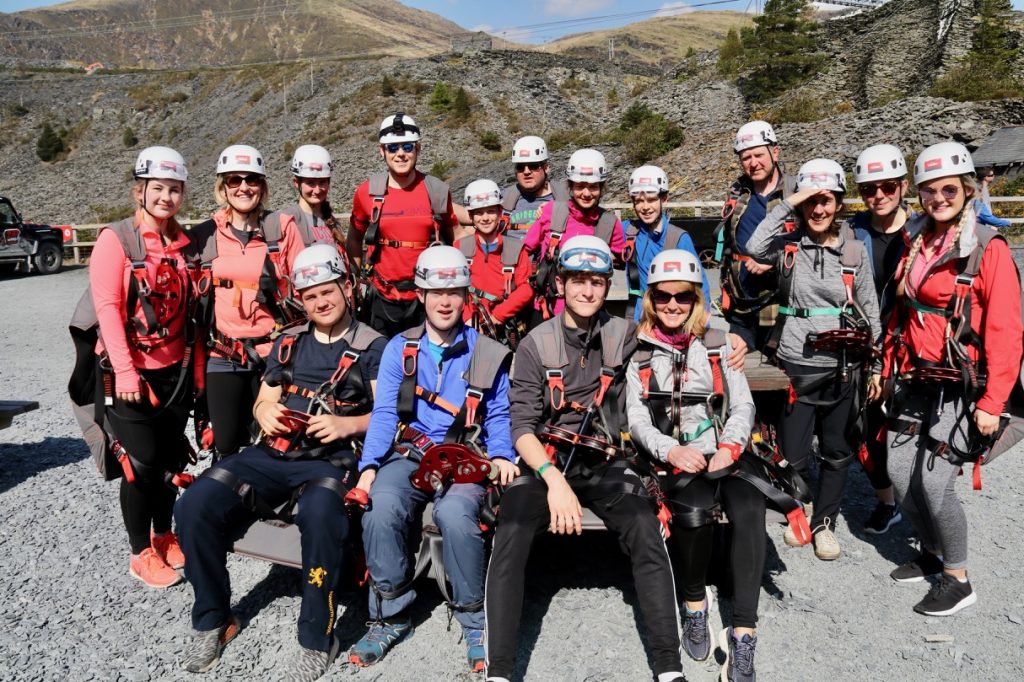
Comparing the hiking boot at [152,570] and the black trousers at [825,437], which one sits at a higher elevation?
the black trousers at [825,437]

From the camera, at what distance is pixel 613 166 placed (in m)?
36.0

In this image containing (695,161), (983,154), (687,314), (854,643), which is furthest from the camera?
(695,161)

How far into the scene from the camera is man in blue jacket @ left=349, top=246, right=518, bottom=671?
3.66 metres

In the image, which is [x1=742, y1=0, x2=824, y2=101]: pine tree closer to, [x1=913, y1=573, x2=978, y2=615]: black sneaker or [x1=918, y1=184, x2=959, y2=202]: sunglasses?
[x1=918, y1=184, x2=959, y2=202]: sunglasses

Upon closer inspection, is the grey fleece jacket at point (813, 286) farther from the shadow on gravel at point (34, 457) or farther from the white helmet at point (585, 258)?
the shadow on gravel at point (34, 457)

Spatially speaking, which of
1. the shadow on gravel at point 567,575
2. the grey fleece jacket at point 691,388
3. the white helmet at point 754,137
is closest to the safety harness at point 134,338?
the shadow on gravel at point 567,575

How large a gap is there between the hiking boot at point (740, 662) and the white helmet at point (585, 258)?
2.03 metres

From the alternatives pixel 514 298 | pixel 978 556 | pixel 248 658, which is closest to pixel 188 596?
pixel 248 658

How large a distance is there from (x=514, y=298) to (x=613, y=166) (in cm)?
3185

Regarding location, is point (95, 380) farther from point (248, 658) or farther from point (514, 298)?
point (514, 298)

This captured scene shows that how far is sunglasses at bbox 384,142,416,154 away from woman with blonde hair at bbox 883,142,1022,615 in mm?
3358

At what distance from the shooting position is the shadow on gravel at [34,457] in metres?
6.45

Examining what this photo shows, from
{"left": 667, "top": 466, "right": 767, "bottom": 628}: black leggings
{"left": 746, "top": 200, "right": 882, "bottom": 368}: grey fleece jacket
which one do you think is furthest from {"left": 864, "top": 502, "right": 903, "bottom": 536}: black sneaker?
{"left": 667, "top": 466, "right": 767, "bottom": 628}: black leggings

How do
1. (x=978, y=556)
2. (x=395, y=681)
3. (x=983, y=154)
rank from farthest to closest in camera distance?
(x=983, y=154) → (x=978, y=556) → (x=395, y=681)
